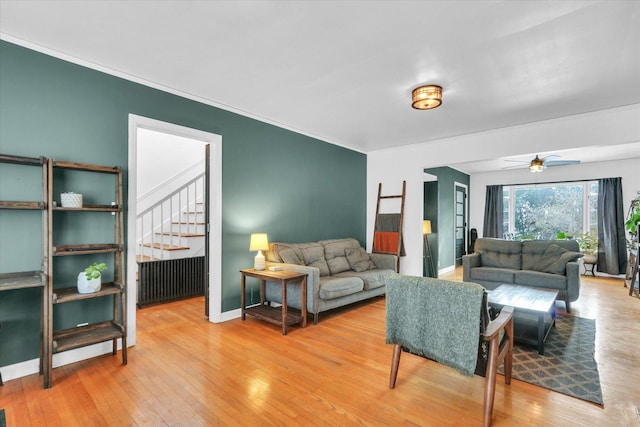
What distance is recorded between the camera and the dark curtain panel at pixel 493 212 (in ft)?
27.5

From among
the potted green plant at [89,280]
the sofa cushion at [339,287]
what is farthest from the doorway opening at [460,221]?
the potted green plant at [89,280]

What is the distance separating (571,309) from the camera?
4430 mm

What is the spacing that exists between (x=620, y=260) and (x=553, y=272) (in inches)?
146

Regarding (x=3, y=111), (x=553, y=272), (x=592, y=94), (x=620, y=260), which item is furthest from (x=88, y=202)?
(x=620, y=260)

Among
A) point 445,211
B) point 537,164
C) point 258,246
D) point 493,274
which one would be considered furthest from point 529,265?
point 258,246

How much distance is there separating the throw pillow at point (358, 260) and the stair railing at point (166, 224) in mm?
2589

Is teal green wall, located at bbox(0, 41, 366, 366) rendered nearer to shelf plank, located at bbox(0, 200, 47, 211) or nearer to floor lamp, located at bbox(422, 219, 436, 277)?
shelf plank, located at bbox(0, 200, 47, 211)

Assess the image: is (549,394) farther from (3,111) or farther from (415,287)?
(3,111)

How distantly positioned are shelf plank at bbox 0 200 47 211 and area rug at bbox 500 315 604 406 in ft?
12.9

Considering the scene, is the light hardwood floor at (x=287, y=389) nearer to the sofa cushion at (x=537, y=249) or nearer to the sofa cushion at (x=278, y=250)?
the sofa cushion at (x=278, y=250)

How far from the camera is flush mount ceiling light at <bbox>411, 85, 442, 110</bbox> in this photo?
Answer: 10.6 feet

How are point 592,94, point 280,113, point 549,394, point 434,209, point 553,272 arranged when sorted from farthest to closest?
point 434,209
point 553,272
point 280,113
point 592,94
point 549,394

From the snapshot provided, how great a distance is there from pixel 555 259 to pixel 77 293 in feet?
19.6

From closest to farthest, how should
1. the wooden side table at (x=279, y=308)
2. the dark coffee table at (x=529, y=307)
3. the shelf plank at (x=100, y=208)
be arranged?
the shelf plank at (x=100, y=208), the dark coffee table at (x=529, y=307), the wooden side table at (x=279, y=308)
